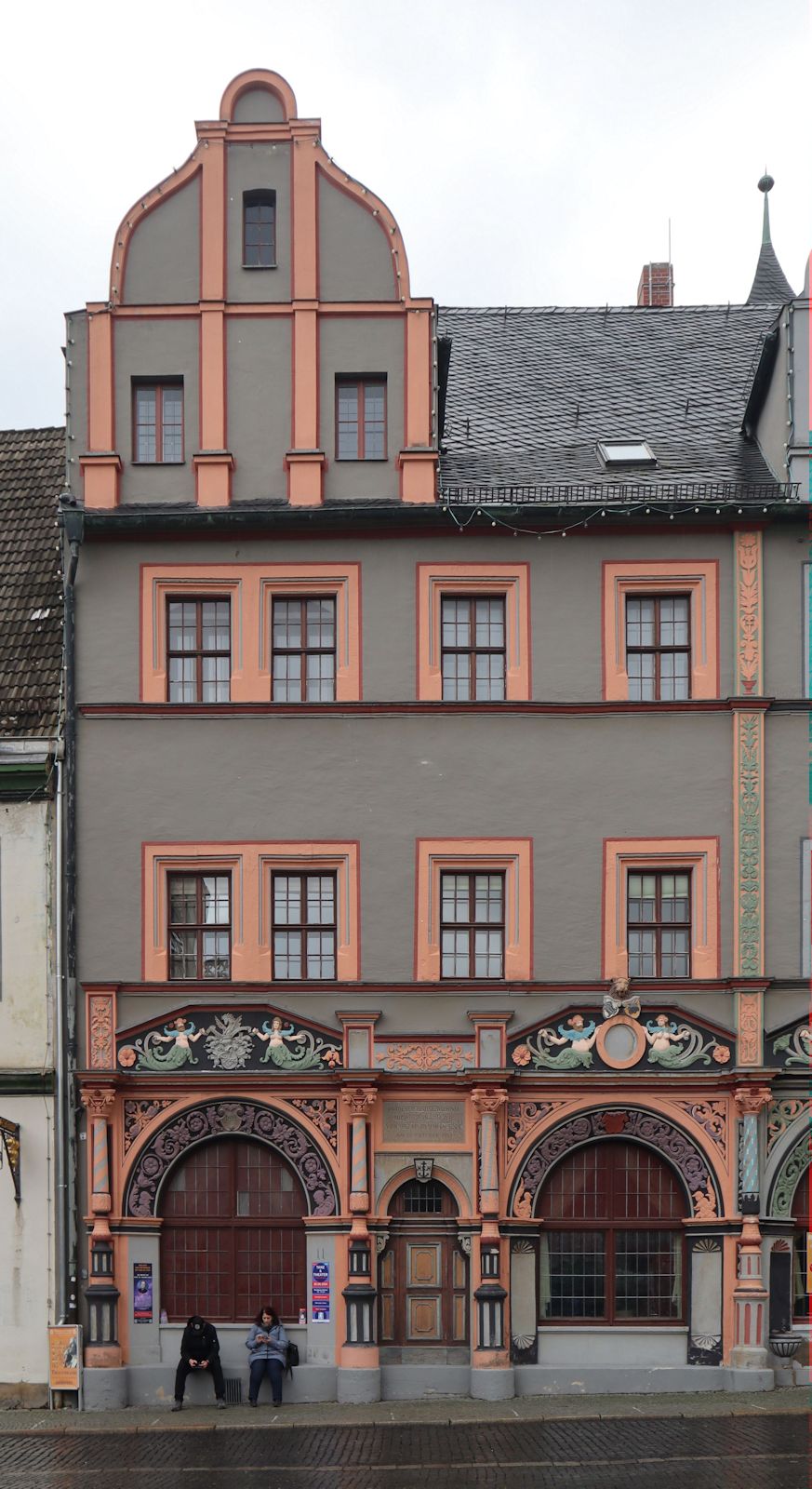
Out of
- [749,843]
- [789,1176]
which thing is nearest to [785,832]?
[749,843]

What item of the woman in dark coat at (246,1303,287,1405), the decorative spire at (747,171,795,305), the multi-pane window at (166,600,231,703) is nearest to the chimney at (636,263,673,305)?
the decorative spire at (747,171,795,305)

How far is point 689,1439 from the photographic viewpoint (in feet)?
66.7

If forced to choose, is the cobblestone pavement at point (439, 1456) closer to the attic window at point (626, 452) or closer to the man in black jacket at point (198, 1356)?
the man in black jacket at point (198, 1356)

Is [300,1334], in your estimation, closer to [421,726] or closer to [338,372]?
[421,726]

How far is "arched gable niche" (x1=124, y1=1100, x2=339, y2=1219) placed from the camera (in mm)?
23484

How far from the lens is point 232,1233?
23625 mm

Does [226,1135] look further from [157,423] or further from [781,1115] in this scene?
[157,423]

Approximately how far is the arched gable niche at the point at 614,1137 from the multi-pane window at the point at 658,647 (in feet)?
18.2

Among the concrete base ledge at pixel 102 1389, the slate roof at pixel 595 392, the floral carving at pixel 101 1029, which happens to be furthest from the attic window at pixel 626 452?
the concrete base ledge at pixel 102 1389

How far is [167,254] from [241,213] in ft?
3.81

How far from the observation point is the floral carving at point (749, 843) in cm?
2359

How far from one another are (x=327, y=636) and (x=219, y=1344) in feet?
30.9

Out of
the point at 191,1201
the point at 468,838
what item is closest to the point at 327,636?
the point at 468,838

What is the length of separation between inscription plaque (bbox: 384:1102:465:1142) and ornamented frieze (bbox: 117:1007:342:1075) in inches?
43.3
